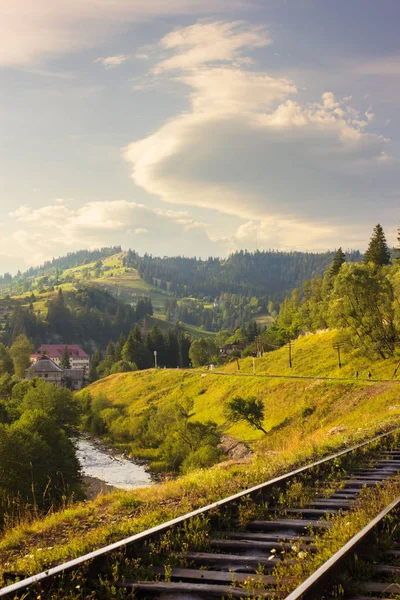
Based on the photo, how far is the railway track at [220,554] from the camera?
600 cm

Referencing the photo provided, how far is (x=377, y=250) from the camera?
92938 millimetres

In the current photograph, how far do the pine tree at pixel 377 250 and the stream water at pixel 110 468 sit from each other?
59874 mm

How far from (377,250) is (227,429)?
161ft

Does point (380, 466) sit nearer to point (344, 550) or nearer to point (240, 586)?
point (344, 550)

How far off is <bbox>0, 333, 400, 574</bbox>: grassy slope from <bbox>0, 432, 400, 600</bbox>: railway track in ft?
2.80

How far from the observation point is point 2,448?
1313 inches

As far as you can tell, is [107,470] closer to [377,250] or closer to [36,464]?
[36,464]

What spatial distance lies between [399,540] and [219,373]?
292ft

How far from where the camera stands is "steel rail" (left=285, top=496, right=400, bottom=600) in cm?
545

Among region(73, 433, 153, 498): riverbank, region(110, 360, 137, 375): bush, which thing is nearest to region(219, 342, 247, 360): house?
region(110, 360, 137, 375): bush

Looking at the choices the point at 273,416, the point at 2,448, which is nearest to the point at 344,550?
the point at 2,448

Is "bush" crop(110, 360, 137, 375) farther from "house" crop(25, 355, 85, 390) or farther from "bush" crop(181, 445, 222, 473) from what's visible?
"bush" crop(181, 445, 222, 473)

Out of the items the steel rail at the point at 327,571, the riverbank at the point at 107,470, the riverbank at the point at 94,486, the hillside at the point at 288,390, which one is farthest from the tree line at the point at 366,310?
the steel rail at the point at 327,571

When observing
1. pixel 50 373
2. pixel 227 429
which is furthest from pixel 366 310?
pixel 50 373
